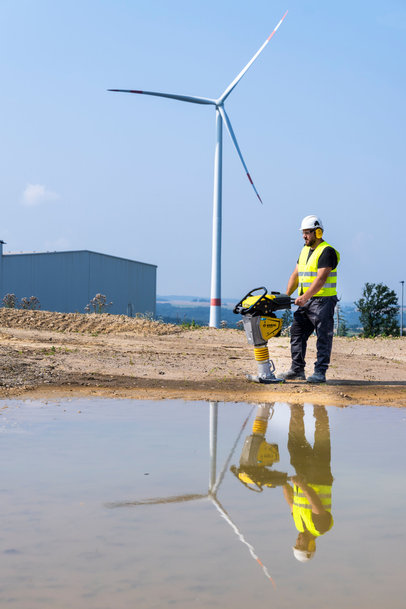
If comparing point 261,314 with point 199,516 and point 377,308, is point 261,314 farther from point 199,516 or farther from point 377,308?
point 377,308

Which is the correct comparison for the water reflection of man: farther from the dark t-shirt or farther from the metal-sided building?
the metal-sided building

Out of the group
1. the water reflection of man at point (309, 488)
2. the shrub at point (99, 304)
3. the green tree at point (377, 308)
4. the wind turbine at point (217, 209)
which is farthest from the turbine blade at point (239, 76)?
the green tree at point (377, 308)

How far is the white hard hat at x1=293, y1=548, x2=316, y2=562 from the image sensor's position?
9.37 feet

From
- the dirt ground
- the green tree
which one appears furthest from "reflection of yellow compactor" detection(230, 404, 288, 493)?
the green tree

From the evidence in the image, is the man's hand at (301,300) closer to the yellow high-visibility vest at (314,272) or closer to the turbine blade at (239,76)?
the yellow high-visibility vest at (314,272)

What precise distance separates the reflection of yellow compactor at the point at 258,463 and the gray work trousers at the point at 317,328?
349 cm

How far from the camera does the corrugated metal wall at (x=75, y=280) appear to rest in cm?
4116

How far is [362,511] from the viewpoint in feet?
11.7

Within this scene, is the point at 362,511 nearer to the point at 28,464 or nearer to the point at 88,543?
the point at 88,543

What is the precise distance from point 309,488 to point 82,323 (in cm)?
1781

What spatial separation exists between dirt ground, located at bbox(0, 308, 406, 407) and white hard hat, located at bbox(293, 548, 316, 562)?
512 centimetres

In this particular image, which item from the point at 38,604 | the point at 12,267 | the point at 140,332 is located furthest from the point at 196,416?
the point at 12,267

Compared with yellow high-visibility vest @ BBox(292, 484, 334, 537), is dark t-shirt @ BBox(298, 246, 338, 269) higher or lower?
higher

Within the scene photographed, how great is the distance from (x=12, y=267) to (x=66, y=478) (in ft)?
125
